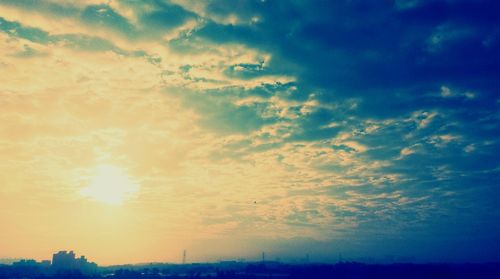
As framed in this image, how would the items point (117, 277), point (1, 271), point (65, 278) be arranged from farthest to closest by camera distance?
point (1, 271) < point (117, 277) < point (65, 278)

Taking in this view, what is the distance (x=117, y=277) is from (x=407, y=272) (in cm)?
11784

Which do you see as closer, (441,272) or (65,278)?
(441,272)

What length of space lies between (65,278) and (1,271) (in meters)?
56.7

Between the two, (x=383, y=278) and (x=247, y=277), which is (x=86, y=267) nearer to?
(x=247, y=277)

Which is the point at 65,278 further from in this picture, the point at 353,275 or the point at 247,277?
the point at 353,275

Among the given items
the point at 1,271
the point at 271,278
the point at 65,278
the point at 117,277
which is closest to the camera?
Answer: the point at 271,278

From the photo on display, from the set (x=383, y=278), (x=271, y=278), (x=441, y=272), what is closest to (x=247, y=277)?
(x=271, y=278)

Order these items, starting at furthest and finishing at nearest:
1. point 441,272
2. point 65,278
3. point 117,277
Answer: point 117,277
point 65,278
point 441,272

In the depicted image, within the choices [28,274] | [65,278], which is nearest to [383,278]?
[65,278]

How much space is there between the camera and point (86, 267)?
192 meters

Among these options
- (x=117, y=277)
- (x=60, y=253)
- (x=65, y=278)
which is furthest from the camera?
(x=60, y=253)

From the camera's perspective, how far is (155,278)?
433ft

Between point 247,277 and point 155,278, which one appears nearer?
point 247,277

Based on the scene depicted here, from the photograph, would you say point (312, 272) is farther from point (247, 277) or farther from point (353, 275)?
point (247, 277)
